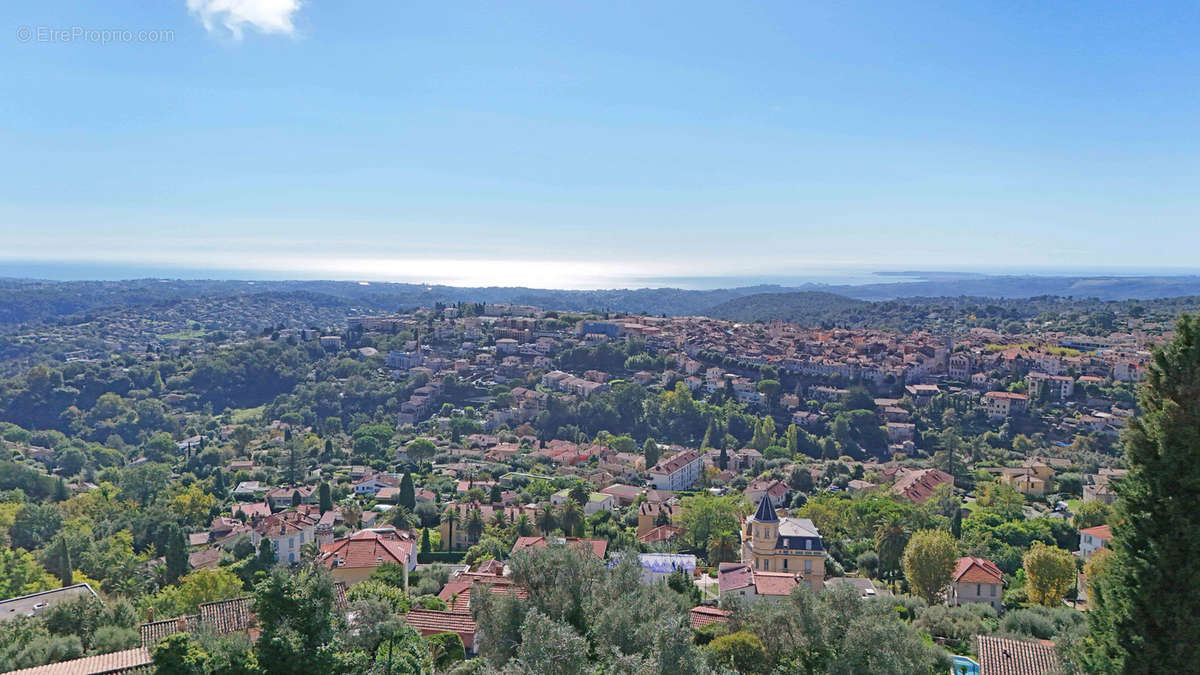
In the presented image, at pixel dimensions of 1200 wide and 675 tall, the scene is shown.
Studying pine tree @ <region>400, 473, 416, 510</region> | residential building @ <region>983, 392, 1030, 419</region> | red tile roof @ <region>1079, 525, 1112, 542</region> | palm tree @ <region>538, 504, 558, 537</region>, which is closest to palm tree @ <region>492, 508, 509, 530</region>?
palm tree @ <region>538, 504, 558, 537</region>

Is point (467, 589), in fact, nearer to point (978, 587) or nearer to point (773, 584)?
point (773, 584)

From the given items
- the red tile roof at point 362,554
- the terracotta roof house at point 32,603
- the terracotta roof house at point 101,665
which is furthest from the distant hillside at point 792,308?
the terracotta roof house at point 101,665

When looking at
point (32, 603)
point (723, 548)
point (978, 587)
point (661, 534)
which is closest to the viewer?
point (32, 603)

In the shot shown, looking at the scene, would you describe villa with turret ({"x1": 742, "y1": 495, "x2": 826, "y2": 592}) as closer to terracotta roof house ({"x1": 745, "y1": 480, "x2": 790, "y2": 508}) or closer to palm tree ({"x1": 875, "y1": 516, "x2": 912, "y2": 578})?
palm tree ({"x1": 875, "y1": 516, "x2": 912, "y2": 578})

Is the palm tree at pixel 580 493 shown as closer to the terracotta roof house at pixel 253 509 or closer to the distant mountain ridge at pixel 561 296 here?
the terracotta roof house at pixel 253 509

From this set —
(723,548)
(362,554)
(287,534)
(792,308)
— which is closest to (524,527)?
(723,548)

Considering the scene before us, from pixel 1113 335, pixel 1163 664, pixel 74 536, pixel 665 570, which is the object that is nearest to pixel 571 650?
pixel 1163 664
